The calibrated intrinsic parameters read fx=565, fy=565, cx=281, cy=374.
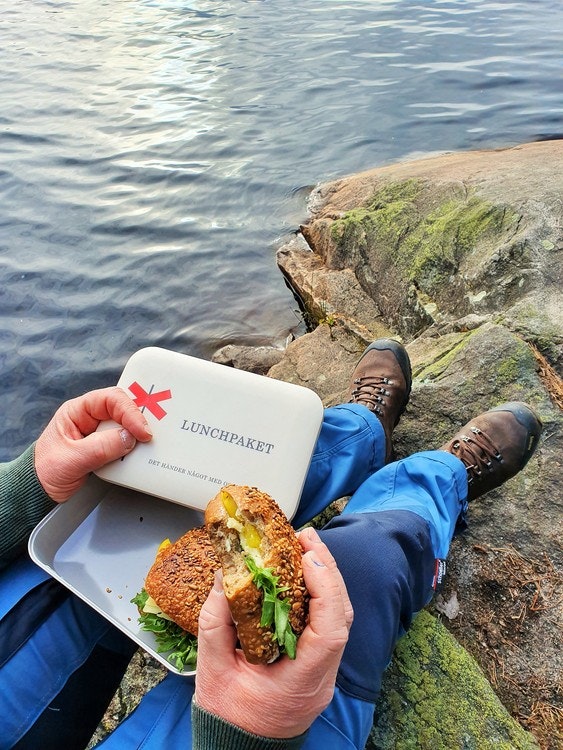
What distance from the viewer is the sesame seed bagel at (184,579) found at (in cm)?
205

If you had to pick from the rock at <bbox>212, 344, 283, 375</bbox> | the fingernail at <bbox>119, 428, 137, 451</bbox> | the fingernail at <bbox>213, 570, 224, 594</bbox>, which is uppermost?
the fingernail at <bbox>213, 570, 224, 594</bbox>

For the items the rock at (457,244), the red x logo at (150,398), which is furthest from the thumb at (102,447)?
the rock at (457,244)

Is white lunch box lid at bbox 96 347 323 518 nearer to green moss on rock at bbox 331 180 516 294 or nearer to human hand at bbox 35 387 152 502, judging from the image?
human hand at bbox 35 387 152 502

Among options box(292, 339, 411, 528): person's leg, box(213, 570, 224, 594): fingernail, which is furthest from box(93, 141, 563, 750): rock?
box(213, 570, 224, 594): fingernail

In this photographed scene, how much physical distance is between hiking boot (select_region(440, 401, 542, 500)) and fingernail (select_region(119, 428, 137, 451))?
1755 mm

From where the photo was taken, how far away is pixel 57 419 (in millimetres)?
2412

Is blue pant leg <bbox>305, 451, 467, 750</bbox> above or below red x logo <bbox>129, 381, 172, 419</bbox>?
below

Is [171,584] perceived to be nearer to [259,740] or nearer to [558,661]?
[259,740]

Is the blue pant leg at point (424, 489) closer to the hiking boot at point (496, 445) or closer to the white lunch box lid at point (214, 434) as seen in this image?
the hiking boot at point (496, 445)

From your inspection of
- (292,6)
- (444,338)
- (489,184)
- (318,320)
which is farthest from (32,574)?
(292,6)

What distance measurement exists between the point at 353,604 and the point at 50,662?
3.88ft

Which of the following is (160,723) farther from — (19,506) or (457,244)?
(457,244)

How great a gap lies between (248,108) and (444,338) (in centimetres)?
760

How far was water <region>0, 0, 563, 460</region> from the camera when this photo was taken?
6.21 meters
